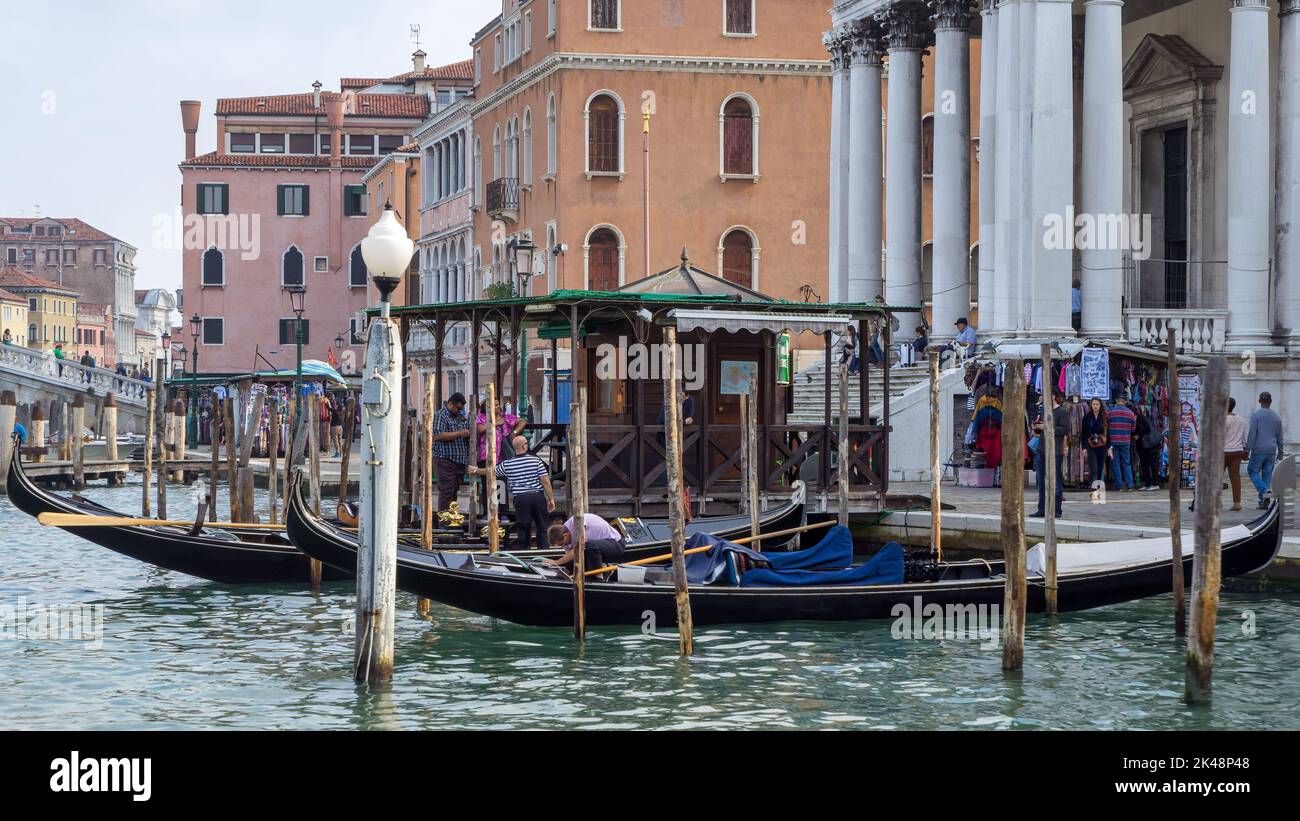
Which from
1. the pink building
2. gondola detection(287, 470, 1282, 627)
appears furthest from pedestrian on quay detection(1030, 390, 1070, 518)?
the pink building

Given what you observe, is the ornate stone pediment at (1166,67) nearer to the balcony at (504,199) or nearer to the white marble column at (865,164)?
the white marble column at (865,164)

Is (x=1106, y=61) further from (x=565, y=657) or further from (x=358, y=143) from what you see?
(x=358, y=143)

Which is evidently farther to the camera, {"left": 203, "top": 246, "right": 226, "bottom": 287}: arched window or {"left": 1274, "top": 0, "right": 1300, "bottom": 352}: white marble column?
{"left": 203, "top": 246, "right": 226, "bottom": 287}: arched window

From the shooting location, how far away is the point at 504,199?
3803 cm

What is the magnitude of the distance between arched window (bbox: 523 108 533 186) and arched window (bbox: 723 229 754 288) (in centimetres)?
446

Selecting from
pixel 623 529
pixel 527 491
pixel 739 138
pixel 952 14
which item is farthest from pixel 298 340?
pixel 527 491

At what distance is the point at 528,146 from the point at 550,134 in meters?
1.71

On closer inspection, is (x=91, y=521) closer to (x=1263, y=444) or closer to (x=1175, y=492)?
(x=1175, y=492)

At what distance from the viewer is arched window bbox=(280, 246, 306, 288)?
5744 centimetres

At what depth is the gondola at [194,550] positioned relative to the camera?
1638 centimetres

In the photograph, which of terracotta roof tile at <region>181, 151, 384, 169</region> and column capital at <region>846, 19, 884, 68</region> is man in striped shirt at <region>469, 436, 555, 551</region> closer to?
column capital at <region>846, 19, 884, 68</region>

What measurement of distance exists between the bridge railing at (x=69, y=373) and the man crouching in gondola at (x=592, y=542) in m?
29.3

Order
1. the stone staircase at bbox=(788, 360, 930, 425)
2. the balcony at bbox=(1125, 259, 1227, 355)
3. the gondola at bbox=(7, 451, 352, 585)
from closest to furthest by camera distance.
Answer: the gondola at bbox=(7, 451, 352, 585) → the balcony at bbox=(1125, 259, 1227, 355) → the stone staircase at bbox=(788, 360, 930, 425)
